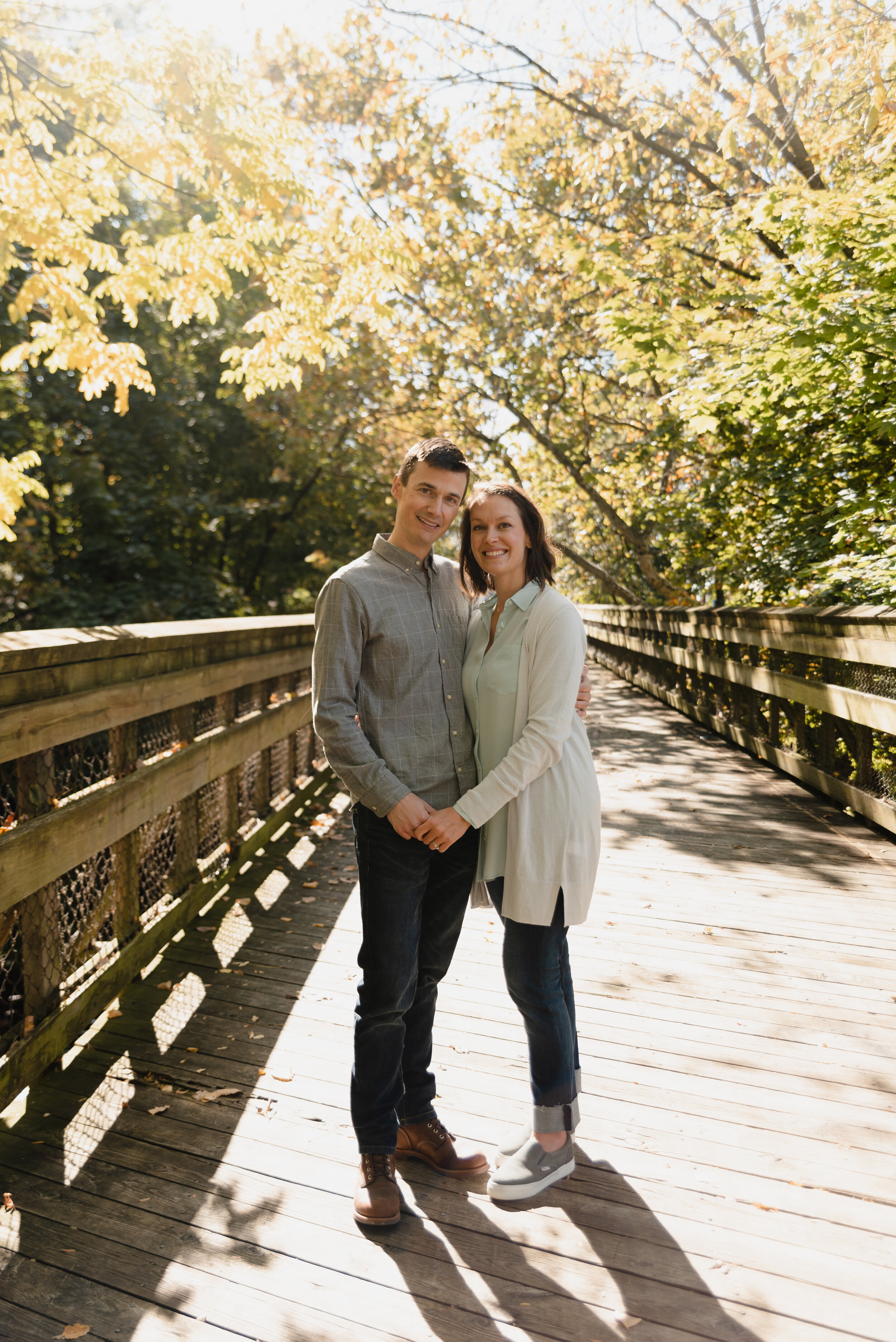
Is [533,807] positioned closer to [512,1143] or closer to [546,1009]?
[546,1009]

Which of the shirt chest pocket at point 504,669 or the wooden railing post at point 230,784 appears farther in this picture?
the wooden railing post at point 230,784

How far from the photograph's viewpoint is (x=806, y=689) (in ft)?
19.8

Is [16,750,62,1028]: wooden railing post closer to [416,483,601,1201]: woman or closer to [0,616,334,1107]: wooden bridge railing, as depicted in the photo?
[0,616,334,1107]: wooden bridge railing

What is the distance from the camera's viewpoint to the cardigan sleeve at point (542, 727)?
2.24 m

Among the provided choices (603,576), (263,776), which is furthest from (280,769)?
(603,576)

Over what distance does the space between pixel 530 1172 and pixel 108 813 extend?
1.77 metres

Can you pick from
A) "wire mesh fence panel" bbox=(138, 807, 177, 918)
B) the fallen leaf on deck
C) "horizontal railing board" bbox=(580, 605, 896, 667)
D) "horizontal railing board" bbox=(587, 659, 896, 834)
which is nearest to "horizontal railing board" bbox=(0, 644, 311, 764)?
"wire mesh fence panel" bbox=(138, 807, 177, 918)

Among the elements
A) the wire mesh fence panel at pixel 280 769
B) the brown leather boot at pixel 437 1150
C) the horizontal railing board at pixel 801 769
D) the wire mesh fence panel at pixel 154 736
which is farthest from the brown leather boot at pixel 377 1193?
the horizontal railing board at pixel 801 769

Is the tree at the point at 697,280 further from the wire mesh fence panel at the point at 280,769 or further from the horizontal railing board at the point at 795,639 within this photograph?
the wire mesh fence panel at the point at 280,769

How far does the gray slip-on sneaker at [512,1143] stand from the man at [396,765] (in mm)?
66

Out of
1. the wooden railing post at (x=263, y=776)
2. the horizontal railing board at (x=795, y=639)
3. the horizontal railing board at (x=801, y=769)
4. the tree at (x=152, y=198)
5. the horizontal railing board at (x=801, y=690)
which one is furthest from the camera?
the tree at (x=152, y=198)

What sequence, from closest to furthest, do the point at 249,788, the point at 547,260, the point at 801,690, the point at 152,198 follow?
the point at 249,788
the point at 801,690
the point at 152,198
the point at 547,260

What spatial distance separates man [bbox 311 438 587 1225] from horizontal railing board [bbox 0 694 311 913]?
3.13 ft

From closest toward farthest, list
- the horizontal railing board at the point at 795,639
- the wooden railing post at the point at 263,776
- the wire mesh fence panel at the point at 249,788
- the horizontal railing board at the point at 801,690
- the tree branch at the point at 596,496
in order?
1. the horizontal railing board at the point at 795,639
2. the horizontal railing board at the point at 801,690
3. the wire mesh fence panel at the point at 249,788
4. the wooden railing post at the point at 263,776
5. the tree branch at the point at 596,496
